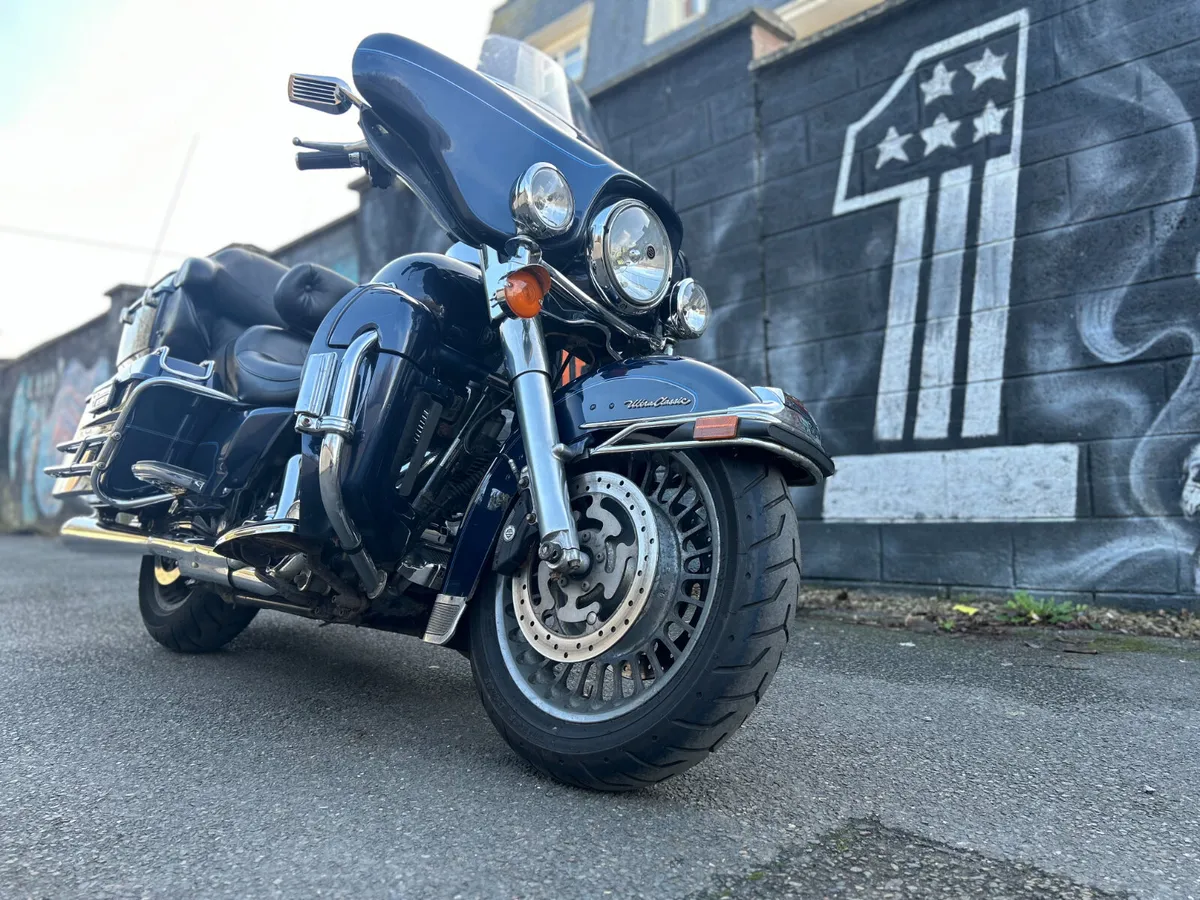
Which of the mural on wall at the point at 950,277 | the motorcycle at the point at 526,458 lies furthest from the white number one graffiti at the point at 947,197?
the motorcycle at the point at 526,458

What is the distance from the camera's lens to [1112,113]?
3.75 metres

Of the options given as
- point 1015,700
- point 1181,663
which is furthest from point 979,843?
point 1181,663

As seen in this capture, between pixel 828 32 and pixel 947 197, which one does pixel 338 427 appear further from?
pixel 828 32

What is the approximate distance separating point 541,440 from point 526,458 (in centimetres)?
6

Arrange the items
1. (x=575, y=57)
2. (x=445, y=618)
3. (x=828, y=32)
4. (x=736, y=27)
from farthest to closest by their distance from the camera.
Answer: (x=575, y=57), (x=736, y=27), (x=828, y=32), (x=445, y=618)

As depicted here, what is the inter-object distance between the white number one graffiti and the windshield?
212 centimetres

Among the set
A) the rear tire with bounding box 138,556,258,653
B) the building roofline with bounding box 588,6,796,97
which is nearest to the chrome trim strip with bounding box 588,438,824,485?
the rear tire with bounding box 138,556,258,653

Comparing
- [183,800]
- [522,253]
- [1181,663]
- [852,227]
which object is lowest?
[183,800]

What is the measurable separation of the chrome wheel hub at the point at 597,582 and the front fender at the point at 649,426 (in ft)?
0.33

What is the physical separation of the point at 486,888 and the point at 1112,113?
409cm

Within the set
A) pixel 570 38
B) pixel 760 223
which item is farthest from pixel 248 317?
pixel 570 38

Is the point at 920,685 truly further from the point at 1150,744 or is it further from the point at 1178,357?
the point at 1178,357

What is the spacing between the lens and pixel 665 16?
45.3 ft

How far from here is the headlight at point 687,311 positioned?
2086 millimetres
